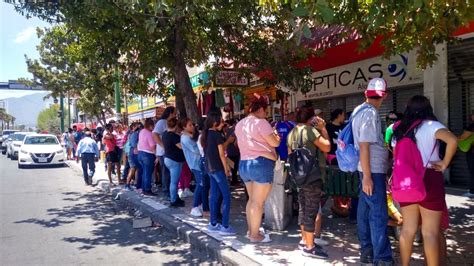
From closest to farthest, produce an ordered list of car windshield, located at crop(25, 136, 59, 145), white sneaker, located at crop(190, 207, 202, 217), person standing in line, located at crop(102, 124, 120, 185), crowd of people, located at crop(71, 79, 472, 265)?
crowd of people, located at crop(71, 79, 472, 265), white sneaker, located at crop(190, 207, 202, 217), person standing in line, located at crop(102, 124, 120, 185), car windshield, located at crop(25, 136, 59, 145)

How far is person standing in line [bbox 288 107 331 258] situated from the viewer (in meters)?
4.95

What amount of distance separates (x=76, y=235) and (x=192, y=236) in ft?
6.54

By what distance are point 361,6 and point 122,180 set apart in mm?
8602

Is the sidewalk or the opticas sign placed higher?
the opticas sign

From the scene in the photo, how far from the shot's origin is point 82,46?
10.6m

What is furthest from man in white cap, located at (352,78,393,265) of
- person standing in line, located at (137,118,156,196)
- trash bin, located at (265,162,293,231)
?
person standing in line, located at (137,118,156,196)

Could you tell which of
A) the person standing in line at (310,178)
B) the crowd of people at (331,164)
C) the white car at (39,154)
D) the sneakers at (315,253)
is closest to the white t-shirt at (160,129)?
the crowd of people at (331,164)

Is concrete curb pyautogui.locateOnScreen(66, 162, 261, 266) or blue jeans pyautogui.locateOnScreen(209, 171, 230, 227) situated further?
blue jeans pyautogui.locateOnScreen(209, 171, 230, 227)

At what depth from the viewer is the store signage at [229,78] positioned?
10.3 metres

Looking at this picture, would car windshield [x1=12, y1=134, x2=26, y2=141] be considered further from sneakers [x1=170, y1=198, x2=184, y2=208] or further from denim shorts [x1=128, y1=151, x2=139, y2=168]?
sneakers [x1=170, y1=198, x2=184, y2=208]

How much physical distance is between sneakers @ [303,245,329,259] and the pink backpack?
1367 mm

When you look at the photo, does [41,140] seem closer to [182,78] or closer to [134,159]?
[134,159]

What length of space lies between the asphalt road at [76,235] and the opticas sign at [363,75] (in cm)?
554

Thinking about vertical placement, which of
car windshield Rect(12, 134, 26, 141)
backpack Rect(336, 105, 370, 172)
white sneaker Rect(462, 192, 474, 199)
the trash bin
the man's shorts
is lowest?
white sneaker Rect(462, 192, 474, 199)
